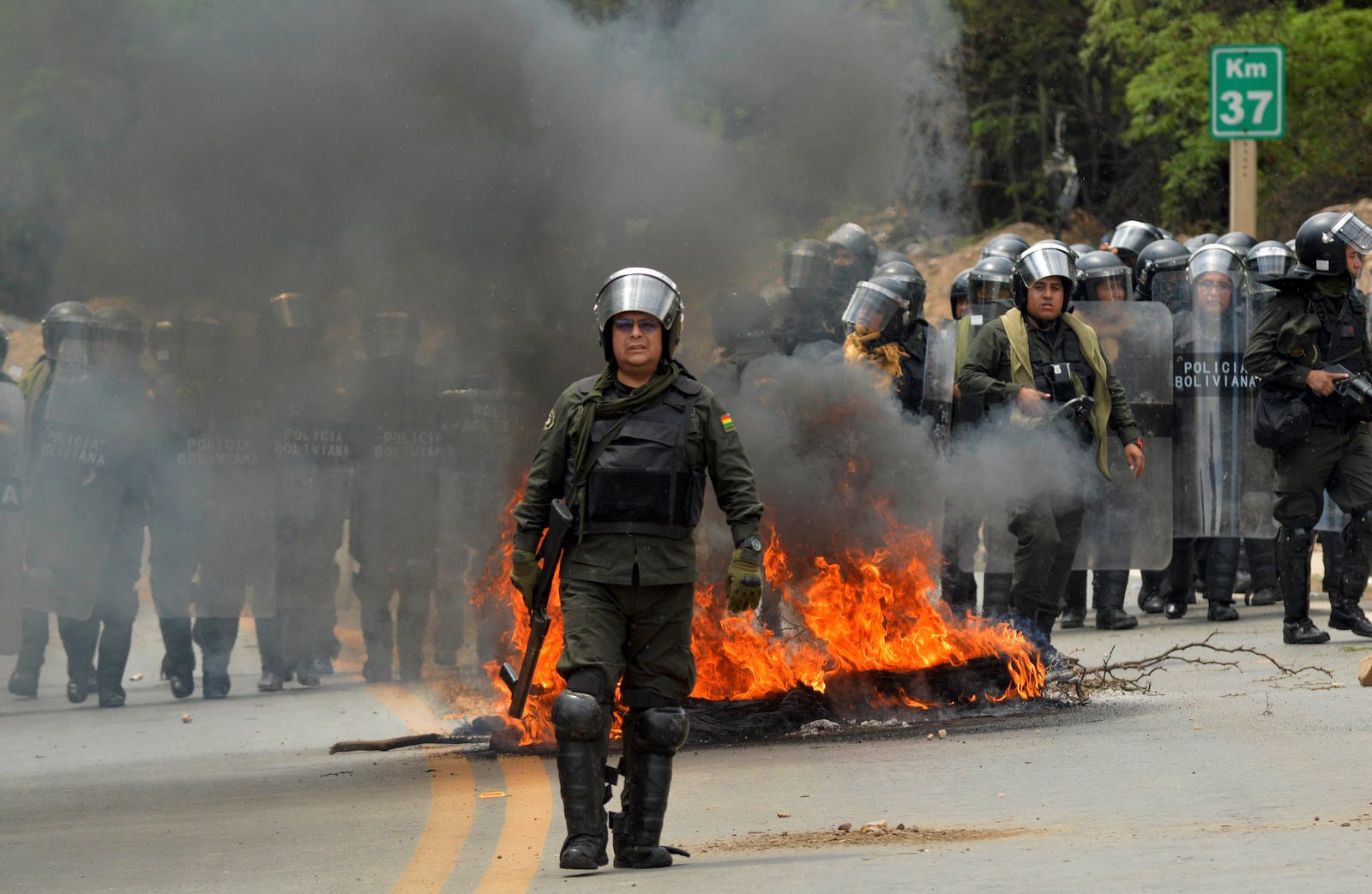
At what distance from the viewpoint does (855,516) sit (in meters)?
8.09

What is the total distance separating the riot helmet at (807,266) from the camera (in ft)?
31.2

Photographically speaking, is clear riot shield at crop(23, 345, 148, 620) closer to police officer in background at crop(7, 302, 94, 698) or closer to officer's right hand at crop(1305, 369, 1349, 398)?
police officer in background at crop(7, 302, 94, 698)

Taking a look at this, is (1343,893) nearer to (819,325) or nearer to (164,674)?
(819,325)

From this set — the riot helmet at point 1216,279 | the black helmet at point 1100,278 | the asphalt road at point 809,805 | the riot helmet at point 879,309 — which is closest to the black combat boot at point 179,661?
the asphalt road at point 809,805

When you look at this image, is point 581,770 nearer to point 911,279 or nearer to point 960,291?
point 911,279

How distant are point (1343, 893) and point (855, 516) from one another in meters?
3.88

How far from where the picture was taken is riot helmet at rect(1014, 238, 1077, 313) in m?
8.96

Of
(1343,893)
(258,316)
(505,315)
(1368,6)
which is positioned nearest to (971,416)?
(505,315)

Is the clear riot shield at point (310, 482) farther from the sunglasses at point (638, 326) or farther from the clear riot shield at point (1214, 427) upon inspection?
the clear riot shield at point (1214, 427)

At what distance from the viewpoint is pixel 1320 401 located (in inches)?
365

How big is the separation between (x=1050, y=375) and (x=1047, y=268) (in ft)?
1.59

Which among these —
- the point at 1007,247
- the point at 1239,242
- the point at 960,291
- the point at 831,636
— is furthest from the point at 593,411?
the point at 1239,242

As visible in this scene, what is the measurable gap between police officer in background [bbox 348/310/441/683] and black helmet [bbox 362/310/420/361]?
0.73 feet

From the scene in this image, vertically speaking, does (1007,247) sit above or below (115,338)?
above
